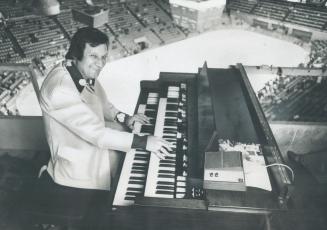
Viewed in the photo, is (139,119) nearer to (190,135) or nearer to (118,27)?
(190,135)

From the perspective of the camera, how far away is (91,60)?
2.06 meters

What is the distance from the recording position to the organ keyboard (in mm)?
1676

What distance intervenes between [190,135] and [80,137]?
2.73ft

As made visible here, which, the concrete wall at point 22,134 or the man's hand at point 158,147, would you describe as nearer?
the man's hand at point 158,147

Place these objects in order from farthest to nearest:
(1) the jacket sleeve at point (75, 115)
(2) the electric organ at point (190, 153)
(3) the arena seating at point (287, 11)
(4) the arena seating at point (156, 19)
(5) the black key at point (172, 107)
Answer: (4) the arena seating at point (156, 19) → (3) the arena seating at point (287, 11) → (5) the black key at point (172, 107) → (1) the jacket sleeve at point (75, 115) → (2) the electric organ at point (190, 153)

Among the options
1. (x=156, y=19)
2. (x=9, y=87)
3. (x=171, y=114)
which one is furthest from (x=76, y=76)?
(x=156, y=19)

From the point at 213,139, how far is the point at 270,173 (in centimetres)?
41

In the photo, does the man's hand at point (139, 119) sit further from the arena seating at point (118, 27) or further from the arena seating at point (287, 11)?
the arena seating at point (287, 11)

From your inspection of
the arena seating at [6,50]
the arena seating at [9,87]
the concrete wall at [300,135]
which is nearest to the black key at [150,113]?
the concrete wall at [300,135]

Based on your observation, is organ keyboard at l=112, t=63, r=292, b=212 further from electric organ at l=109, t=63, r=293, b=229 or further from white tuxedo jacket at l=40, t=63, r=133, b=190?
white tuxedo jacket at l=40, t=63, r=133, b=190

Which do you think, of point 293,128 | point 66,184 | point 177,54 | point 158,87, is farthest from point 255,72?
point 177,54

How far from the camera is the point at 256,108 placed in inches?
97.1

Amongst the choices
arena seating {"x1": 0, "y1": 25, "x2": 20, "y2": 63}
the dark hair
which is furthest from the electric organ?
arena seating {"x1": 0, "y1": 25, "x2": 20, "y2": 63}

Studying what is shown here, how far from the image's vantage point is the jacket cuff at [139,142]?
1982mm
